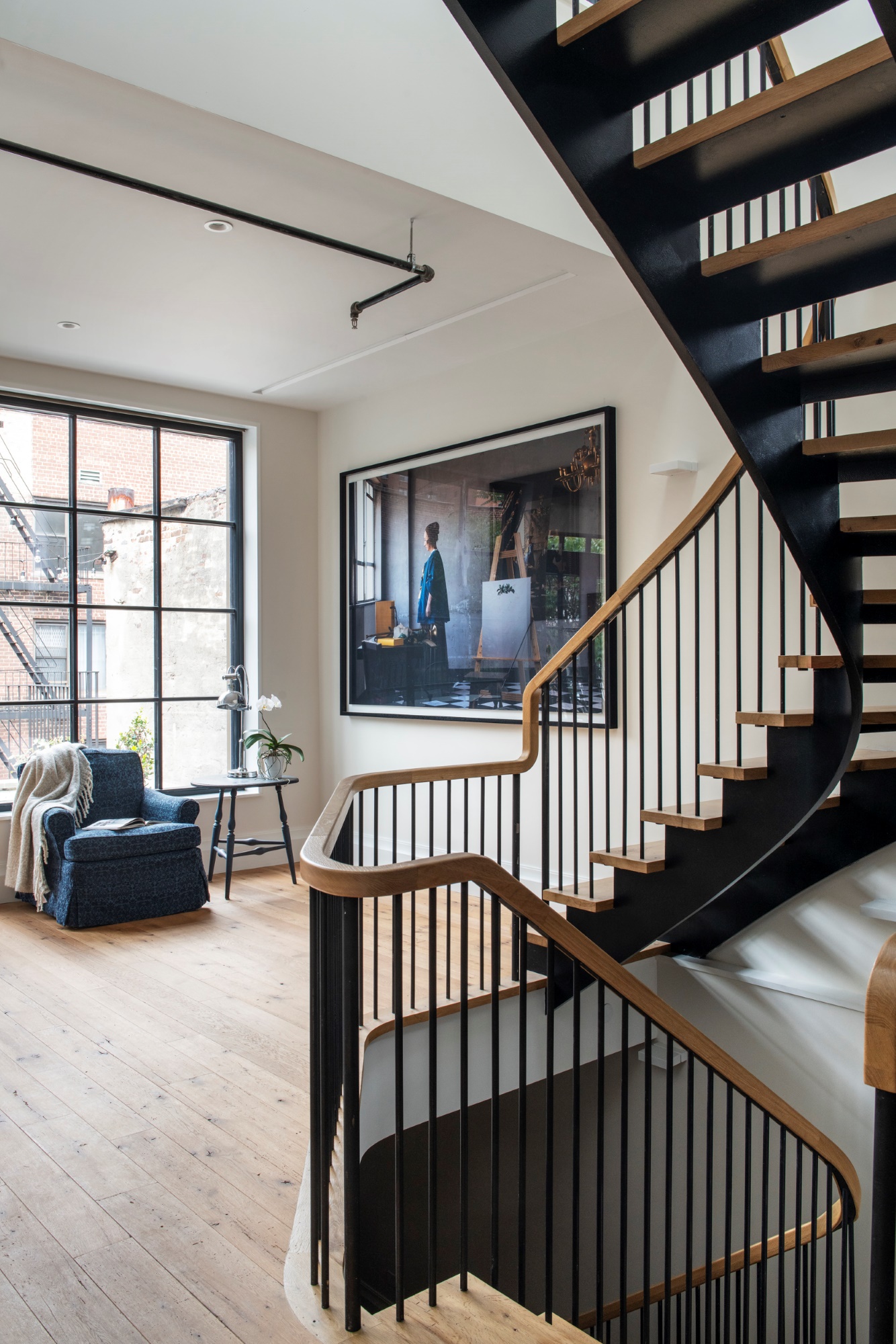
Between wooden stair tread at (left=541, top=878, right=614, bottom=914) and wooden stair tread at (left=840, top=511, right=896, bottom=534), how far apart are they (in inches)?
67.3

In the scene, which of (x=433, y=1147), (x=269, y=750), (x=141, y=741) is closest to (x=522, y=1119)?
(x=433, y=1147)

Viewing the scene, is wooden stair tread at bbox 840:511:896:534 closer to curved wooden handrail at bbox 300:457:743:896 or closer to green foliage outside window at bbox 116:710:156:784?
curved wooden handrail at bbox 300:457:743:896

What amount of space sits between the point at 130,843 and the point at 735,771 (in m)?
3.44

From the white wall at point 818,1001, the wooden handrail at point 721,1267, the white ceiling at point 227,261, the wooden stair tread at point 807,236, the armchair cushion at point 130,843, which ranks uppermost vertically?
the white ceiling at point 227,261

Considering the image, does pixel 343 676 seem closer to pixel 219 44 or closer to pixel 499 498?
pixel 499 498

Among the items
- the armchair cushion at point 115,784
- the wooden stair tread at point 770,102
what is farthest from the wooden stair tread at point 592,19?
the armchair cushion at point 115,784

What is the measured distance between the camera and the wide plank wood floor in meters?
2.18

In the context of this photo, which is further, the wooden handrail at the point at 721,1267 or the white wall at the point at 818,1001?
the white wall at the point at 818,1001

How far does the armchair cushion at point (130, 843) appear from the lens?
5254mm

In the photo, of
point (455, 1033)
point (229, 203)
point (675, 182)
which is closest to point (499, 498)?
point (229, 203)

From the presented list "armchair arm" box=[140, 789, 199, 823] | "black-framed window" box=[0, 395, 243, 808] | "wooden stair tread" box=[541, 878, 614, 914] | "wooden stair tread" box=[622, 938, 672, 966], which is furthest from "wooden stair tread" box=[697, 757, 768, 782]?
"black-framed window" box=[0, 395, 243, 808]

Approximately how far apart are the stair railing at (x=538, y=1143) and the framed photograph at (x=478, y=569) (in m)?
1.37

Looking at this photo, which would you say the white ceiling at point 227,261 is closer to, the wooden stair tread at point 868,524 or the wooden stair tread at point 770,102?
the wooden stair tread at point 770,102

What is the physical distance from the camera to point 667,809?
382 cm
